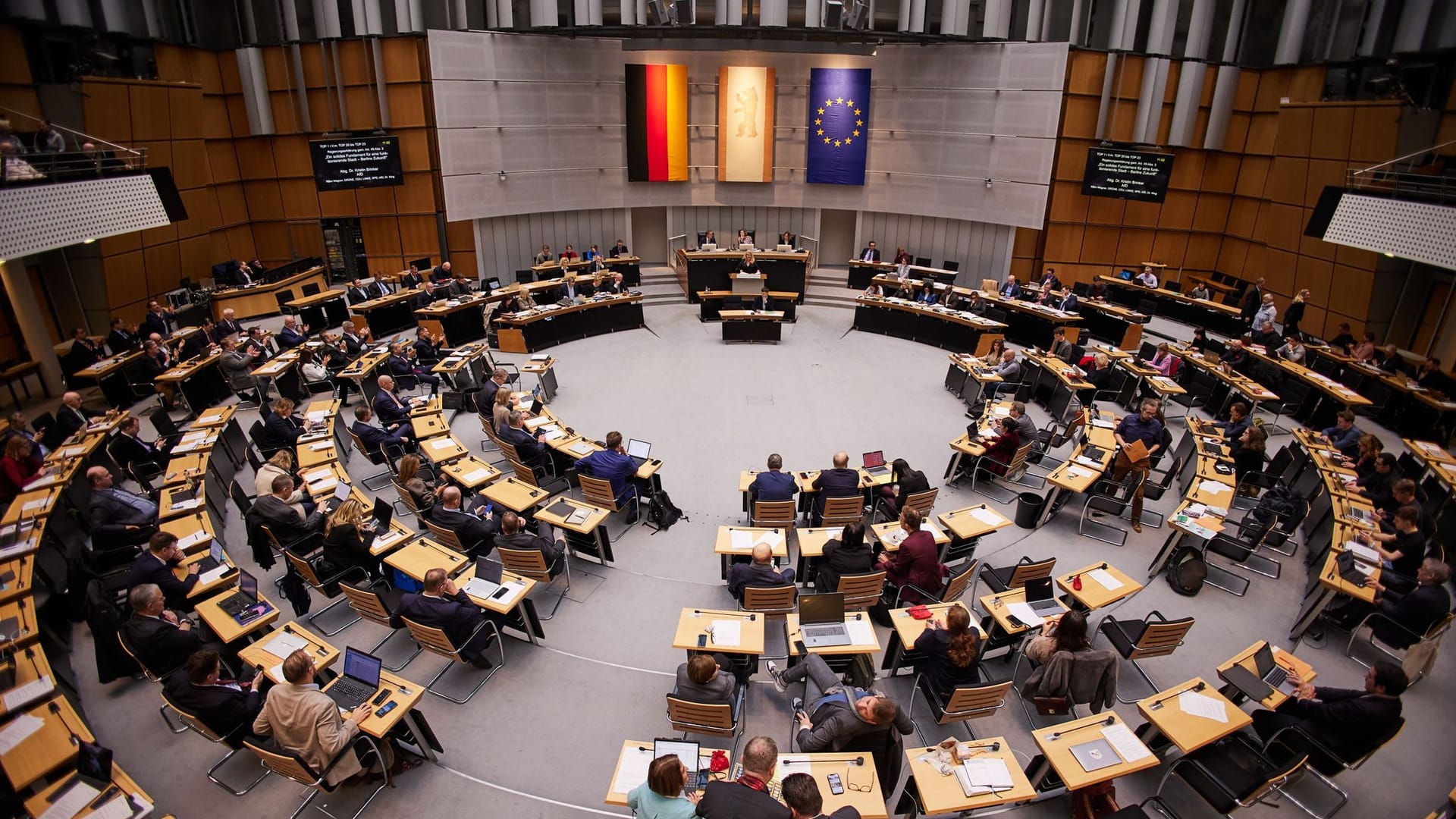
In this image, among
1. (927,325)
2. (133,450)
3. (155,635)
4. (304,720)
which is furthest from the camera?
(927,325)

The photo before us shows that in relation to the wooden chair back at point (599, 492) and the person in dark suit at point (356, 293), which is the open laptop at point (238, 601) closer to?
the wooden chair back at point (599, 492)

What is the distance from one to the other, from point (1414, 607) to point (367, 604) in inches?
399

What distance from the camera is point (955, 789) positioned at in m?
4.80

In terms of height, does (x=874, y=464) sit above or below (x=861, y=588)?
above

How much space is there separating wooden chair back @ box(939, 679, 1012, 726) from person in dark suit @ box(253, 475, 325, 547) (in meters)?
7.01

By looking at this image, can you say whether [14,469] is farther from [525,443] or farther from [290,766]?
[290,766]


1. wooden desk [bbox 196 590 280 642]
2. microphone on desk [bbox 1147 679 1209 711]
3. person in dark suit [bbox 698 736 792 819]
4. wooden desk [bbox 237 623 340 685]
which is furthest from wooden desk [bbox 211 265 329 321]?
microphone on desk [bbox 1147 679 1209 711]

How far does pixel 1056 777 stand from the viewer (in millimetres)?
5477

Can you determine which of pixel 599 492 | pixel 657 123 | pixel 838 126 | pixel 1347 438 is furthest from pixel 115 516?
pixel 838 126

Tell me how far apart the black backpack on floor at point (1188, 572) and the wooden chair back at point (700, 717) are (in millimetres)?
5965

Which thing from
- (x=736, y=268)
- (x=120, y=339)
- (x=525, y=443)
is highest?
(x=736, y=268)

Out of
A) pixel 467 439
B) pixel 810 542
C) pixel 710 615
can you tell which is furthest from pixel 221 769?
pixel 467 439

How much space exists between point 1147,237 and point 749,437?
15397 millimetres

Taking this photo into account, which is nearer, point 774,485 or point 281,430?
point 774,485
